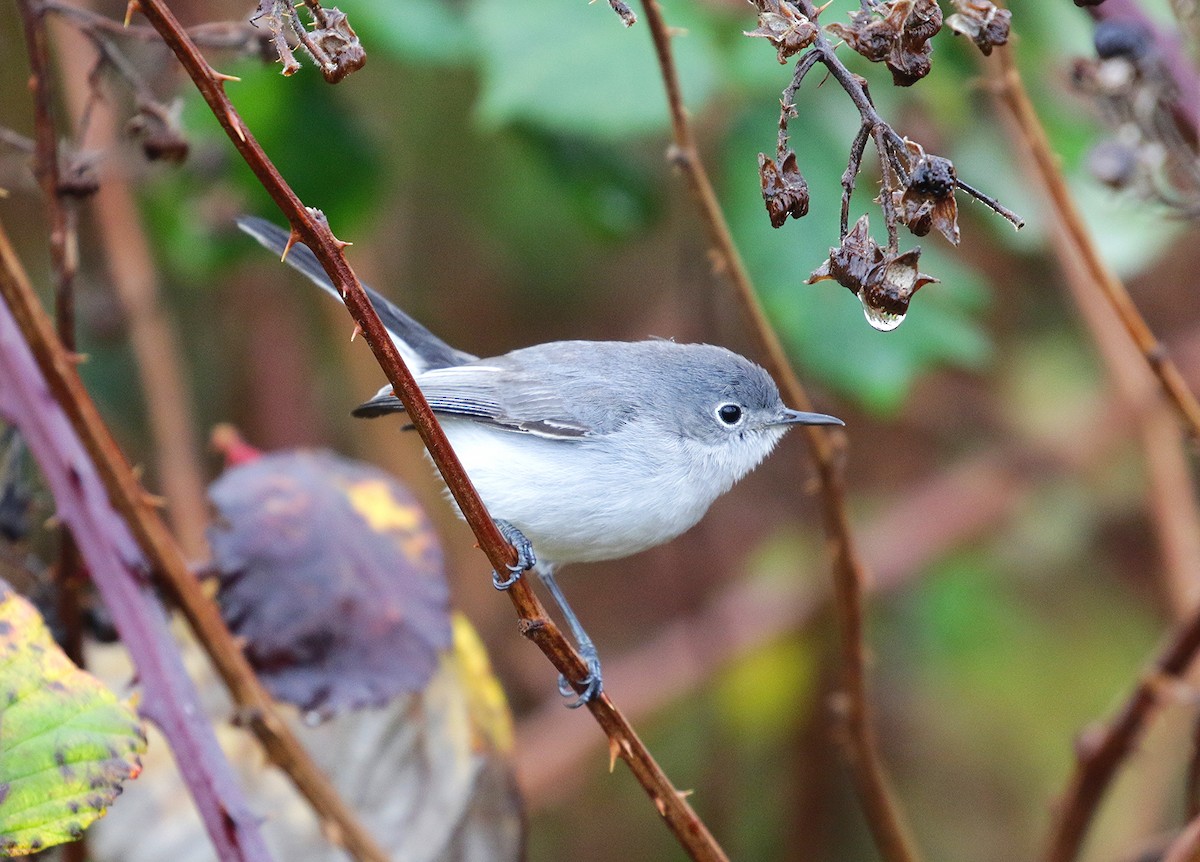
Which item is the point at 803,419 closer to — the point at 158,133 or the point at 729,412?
the point at 729,412

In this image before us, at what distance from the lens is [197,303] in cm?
411

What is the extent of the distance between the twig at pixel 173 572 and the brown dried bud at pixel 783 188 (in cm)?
108

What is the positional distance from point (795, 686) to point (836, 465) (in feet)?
6.66

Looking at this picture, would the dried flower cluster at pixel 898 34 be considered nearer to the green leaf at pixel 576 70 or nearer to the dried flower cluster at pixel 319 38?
the dried flower cluster at pixel 319 38

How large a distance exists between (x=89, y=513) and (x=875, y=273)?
3.92ft

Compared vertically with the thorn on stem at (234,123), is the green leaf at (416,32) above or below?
above

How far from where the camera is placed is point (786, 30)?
1.10 meters

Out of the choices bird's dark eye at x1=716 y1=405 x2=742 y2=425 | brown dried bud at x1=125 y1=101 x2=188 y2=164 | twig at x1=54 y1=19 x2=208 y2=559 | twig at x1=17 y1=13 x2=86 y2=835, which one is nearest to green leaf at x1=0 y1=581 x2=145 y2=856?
twig at x1=17 y1=13 x2=86 y2=835

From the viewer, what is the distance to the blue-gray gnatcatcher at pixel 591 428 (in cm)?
228

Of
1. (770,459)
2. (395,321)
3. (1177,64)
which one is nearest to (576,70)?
(395,321)

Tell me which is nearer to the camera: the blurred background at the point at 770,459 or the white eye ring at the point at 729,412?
the white eye ring at the point at 729,412

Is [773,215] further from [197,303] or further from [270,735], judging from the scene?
[197,303]

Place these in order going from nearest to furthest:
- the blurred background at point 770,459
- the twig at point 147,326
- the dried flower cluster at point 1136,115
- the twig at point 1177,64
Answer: the dried flower cluster at point 1136,115 < the twig at point 1177,64 < the blurred background at point 770,459 < the twig at point 147,326

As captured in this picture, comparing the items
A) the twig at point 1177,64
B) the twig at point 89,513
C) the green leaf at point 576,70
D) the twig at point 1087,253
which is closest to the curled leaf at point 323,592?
the twig at point 89,513
